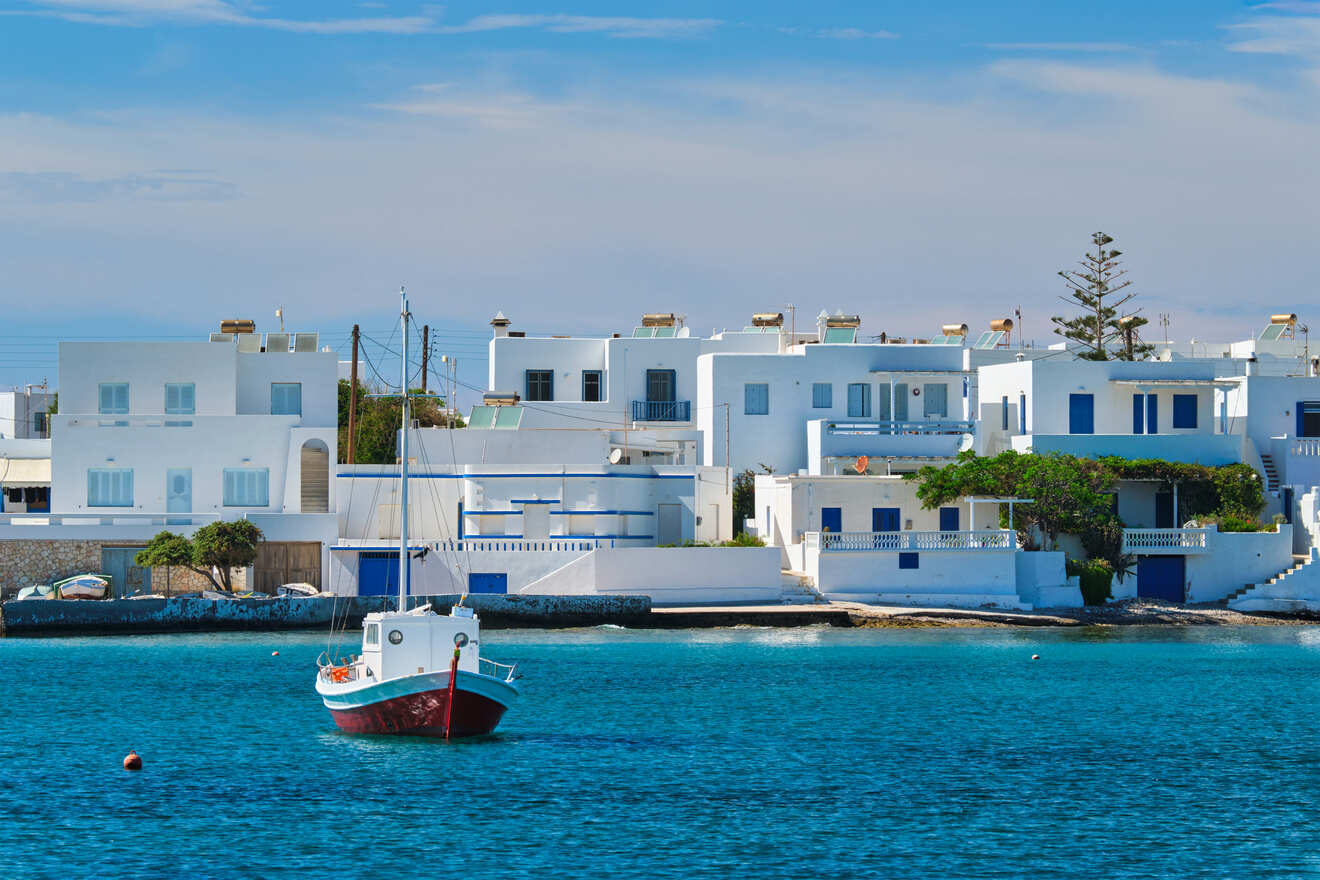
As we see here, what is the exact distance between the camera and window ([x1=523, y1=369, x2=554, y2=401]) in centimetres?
7244

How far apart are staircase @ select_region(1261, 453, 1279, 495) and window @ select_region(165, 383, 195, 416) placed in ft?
127

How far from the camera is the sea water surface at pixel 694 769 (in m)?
26.2

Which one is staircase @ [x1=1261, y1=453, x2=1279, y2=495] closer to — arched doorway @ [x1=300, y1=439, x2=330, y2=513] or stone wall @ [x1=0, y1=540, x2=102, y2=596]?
arched doorway @ [x1=300, y1=439, x2=330, y2=513]

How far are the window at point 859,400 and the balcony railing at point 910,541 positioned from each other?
1038 cm

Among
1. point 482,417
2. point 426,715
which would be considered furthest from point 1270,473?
point 426,715

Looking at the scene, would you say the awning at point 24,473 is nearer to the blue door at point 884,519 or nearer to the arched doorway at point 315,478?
the arched doorway at point 315,478

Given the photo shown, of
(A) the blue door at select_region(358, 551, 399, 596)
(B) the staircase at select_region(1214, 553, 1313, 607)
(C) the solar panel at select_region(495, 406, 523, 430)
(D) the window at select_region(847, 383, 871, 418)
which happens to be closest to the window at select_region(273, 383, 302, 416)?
(C) the solar panel at select_region(495, 406, 523, 430)

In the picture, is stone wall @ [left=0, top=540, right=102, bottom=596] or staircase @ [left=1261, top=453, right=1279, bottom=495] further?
staircase @ [left=1261, top=453, right=1279, bottom=495]

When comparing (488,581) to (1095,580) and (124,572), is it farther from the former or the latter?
(1095,580)

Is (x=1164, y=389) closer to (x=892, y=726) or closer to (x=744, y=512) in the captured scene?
(x=744, y=512)

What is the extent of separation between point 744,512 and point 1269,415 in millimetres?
19684

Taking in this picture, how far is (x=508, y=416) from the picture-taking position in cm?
6531

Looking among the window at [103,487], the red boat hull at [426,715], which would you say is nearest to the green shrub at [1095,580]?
the red boat hull at [426,715]

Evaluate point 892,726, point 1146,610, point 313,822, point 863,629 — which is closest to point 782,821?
point 313,822
